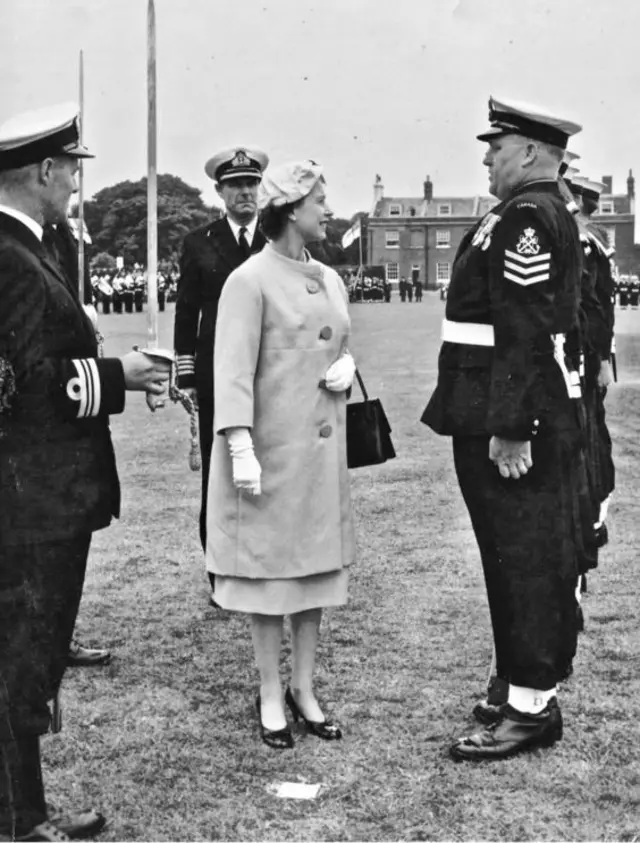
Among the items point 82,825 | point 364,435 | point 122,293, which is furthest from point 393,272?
point 82,825

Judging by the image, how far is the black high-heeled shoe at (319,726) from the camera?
4406 mm

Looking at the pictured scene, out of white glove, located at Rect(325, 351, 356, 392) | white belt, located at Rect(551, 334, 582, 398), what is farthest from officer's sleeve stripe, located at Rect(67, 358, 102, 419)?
white belt, located at Rect(551, 334, 582, 398)

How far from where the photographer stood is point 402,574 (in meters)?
6.66

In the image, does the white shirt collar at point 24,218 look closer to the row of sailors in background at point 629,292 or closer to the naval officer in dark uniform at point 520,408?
the naval officer in dark uniform at point 520,408

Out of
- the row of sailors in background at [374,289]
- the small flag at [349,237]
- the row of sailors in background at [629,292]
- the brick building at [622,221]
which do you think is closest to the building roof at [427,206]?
the brick building at [622,221]

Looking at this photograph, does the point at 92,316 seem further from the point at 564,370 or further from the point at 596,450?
the point at 596,450

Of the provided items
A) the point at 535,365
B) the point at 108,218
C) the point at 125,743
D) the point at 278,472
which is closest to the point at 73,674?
the point at 125,743

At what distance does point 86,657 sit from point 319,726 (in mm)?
1298

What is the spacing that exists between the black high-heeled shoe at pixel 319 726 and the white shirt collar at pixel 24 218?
2.10m

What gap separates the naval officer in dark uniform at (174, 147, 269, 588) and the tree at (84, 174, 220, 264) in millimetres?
83016

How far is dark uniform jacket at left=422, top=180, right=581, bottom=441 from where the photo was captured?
3994 millimetres

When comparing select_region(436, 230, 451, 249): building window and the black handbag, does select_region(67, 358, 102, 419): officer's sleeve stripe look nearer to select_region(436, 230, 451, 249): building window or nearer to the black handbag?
the black handbag

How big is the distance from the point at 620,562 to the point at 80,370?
441 centimetres

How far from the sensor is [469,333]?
4195 millimetres
